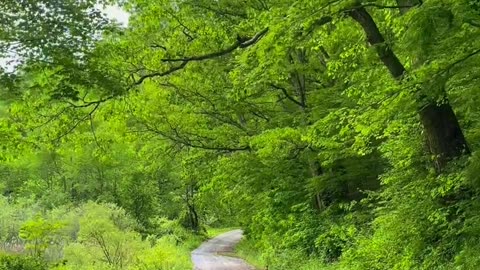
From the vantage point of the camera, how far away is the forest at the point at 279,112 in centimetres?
699

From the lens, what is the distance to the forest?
6.99m

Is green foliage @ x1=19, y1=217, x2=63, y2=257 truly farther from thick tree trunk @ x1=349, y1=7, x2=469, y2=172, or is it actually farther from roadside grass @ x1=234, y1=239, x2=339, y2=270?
thick tree trunk @ x1=349, y1=7, x2=469, y2=172

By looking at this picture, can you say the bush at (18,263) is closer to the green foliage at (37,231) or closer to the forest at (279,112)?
the forest at (279,112)

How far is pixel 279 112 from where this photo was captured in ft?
56.3

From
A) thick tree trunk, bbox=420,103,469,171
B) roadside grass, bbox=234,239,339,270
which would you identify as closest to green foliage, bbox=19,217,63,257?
roadside grass, bbox=234,239,339,270

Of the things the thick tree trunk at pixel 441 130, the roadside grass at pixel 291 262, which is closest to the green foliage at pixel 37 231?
the roadside grass at pixel 291 262

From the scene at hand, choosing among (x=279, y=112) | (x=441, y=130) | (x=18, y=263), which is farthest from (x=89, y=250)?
(x=441, y=130)

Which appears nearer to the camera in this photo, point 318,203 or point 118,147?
point 318,203

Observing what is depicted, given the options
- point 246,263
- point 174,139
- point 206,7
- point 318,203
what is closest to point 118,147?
point 246,263

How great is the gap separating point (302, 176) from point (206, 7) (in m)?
8.00

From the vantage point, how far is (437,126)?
7781 mm

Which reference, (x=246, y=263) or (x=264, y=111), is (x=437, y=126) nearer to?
(x=264, y=111)

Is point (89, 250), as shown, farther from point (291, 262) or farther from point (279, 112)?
point (279, 112)

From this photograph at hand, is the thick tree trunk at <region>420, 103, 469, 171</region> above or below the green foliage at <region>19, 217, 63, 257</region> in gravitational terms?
below
